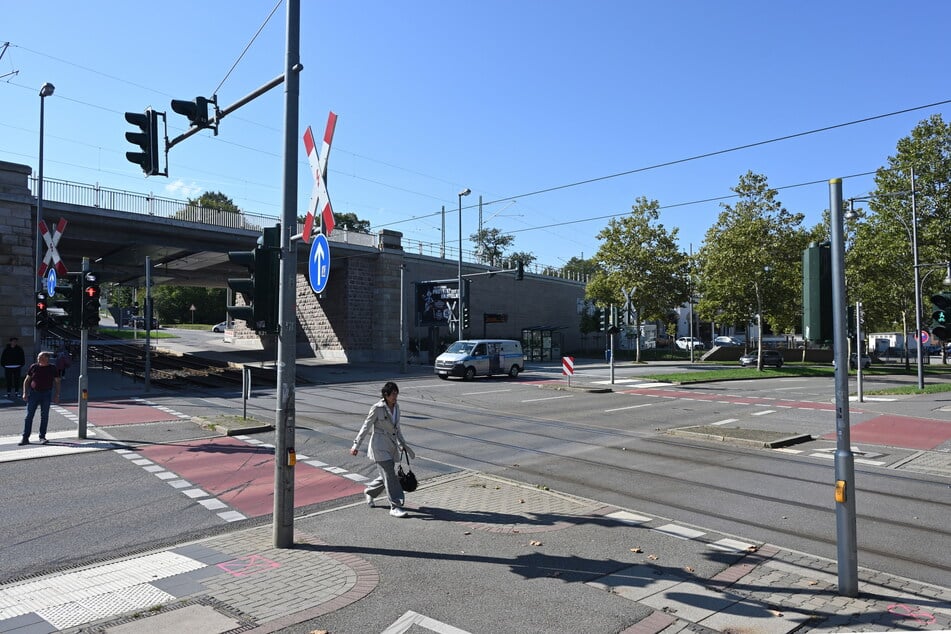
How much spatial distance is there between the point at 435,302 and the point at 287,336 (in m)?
35.5

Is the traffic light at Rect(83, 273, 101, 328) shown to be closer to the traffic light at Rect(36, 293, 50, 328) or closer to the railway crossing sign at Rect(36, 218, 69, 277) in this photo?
the railway crossing sign at Rect(36, 218, 69, 277)

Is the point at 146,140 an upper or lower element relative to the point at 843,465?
upper

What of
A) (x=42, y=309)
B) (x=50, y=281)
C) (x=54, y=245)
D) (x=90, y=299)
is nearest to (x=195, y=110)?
(x=90, y=299)

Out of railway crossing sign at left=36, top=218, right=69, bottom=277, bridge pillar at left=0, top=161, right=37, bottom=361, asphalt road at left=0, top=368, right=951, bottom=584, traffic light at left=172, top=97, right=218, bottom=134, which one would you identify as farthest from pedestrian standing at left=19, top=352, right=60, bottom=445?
bridge pillar at left=0, top=161, right=37, bottom=361

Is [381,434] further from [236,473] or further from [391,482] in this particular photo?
[236,473]

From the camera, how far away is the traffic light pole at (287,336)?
6.39 m

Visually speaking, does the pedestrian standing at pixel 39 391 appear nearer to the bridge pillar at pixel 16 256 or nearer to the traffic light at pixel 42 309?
the traffic light at pixel 42 309

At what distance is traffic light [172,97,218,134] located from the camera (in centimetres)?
908

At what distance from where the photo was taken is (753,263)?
125 feet

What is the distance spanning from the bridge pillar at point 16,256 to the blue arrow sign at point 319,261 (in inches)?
1010

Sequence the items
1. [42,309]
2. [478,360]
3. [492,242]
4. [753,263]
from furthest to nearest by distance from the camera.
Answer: [492,242] → [753,263] → [478,360] → [42,309]

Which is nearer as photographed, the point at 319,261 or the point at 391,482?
the point at 319,261

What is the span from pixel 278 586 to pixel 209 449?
7.44m

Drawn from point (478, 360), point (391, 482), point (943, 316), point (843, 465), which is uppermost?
point (943, 316)
